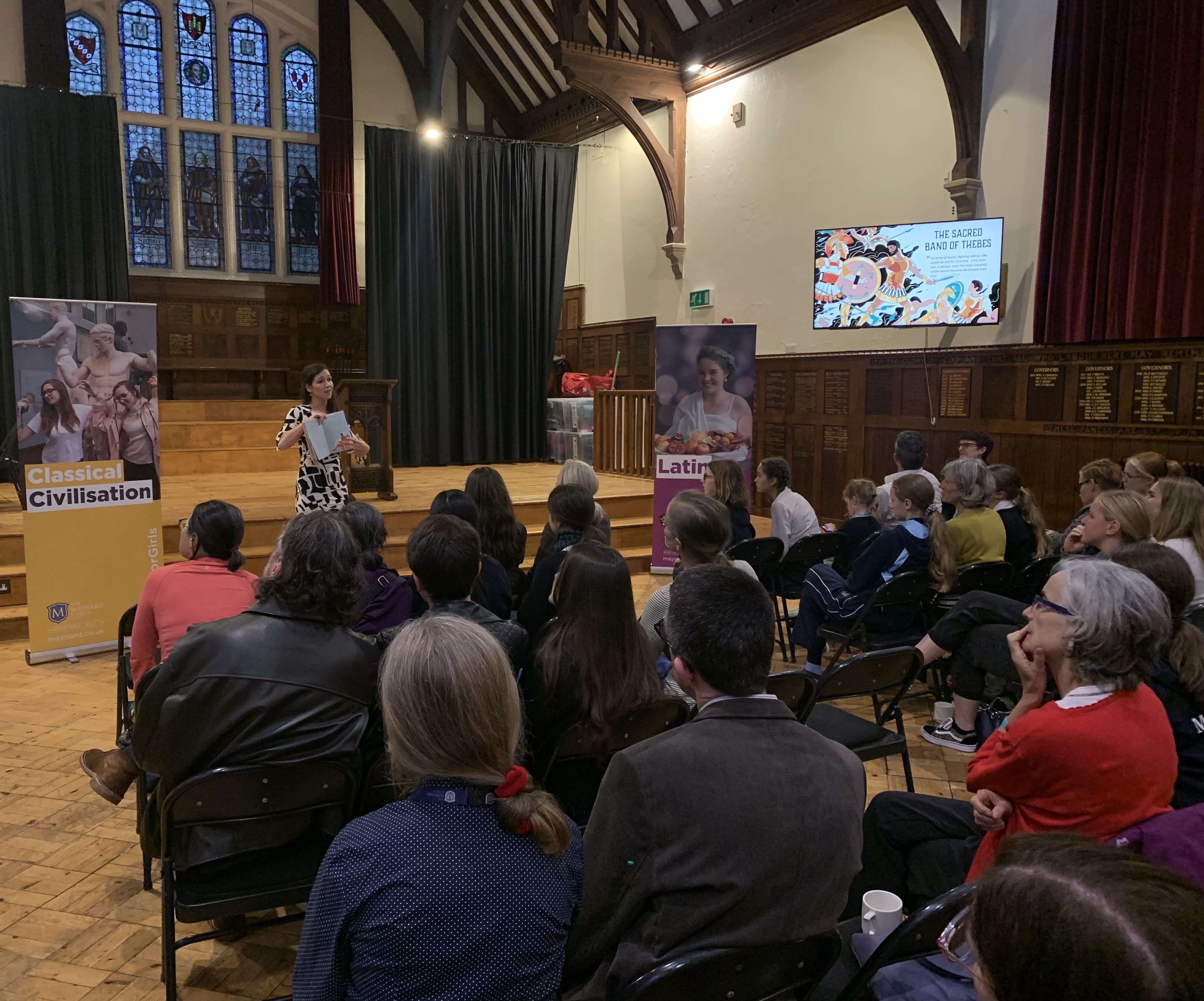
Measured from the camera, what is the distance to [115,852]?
9.29 ft

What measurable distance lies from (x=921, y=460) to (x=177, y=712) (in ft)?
14.0

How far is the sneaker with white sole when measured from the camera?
3672 millimetres

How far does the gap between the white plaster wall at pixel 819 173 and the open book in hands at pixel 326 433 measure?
4.76 m

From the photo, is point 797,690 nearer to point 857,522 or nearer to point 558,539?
point 558,539

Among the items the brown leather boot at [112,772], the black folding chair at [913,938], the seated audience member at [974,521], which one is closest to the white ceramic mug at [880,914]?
the black folding chair at [913,938]

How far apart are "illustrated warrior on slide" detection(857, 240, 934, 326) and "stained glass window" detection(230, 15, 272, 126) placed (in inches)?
338

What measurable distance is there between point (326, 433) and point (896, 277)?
14.2 ft

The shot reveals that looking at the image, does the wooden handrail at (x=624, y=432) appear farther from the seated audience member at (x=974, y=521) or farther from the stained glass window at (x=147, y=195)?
the stained glass window at (x=147, y=195)

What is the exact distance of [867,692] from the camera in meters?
2.80

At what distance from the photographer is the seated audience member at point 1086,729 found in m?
1.61

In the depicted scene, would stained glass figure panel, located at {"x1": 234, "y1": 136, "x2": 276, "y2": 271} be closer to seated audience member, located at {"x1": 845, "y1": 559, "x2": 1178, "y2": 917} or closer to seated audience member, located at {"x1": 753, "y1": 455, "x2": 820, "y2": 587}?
seated audience member, located at {"x1": 753, "y1": 455, "x2": 820, "y2": 587}

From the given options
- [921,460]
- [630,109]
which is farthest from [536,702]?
[630,109]

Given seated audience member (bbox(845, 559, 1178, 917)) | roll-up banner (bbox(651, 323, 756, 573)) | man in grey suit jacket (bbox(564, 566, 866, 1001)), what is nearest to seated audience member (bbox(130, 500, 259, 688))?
man in grey suit jacket (bbox(564, 566, 866, 1001))

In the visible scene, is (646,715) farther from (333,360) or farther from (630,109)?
(333,360)
